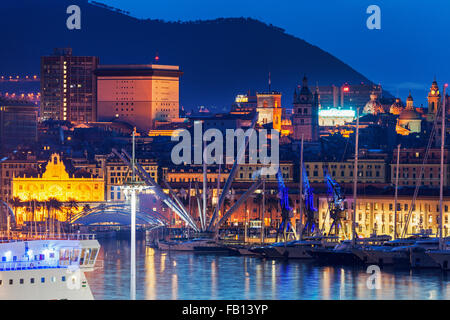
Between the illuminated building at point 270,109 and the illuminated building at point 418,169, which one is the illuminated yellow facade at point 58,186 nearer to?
the illuminated building at point 418,169

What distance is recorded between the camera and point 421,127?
17462 centimetres

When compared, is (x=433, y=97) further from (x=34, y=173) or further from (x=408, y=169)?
(x=34, y=173)

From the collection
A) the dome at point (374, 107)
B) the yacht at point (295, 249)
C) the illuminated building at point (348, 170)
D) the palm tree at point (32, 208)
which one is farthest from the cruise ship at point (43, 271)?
the dome at point (374, 107)

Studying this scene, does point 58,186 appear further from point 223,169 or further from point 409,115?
point 409,115

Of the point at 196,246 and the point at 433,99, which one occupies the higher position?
the point at 433,99

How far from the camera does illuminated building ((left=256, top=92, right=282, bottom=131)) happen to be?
177m

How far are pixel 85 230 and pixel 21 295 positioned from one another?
6767 cm

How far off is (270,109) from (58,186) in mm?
47059

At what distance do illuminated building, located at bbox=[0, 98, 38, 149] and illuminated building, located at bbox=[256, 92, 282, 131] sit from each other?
25721 millimetres

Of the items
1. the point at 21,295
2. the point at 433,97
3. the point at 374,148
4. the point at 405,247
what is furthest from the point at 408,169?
the point at 21,295

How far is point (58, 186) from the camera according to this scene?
137 m

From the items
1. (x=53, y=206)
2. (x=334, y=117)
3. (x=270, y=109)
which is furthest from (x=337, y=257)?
(x=334, y=117)

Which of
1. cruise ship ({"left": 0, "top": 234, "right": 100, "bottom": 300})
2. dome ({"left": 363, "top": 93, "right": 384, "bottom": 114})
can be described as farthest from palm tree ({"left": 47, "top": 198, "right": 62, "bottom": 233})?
cruise ship ({"left": 0, "top": 234, "right": 100, "bottom": 300})

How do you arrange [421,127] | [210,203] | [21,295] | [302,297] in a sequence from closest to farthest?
[21,295] → [302,297] → [210,203] → [421,127]
